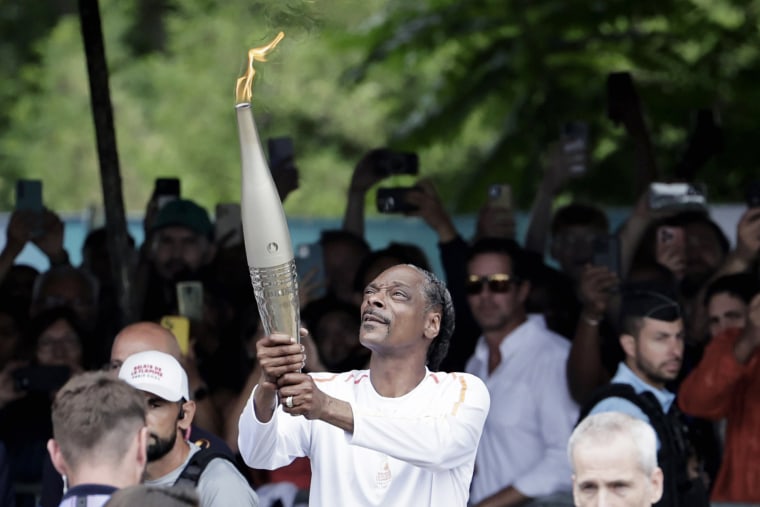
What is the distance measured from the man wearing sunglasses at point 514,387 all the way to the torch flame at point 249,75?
108 inches

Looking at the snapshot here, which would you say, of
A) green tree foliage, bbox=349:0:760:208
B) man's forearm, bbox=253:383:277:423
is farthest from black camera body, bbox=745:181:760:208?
man's forearm, bbox=253:383:277:423

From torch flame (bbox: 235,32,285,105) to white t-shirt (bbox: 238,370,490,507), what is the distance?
95 centimetres

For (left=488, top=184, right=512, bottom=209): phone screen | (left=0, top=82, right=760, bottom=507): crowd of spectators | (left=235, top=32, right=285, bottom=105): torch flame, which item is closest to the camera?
(left=235, top=32, right=285, bottom=105): torch flame

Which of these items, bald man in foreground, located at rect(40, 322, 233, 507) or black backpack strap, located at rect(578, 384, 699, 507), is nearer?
bald man in foreground, located at rect(40, 322, 233, 507)

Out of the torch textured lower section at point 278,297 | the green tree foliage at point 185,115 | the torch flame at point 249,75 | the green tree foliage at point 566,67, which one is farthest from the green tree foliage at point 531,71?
the green tree foliage at point 185,115

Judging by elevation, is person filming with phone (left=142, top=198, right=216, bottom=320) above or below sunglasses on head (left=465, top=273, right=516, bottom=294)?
above

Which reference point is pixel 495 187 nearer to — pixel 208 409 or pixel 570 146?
pixel 570 146

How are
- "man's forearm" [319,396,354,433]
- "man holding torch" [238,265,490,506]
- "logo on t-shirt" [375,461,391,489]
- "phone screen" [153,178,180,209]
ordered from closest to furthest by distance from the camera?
1. "man's forearm" [319,396,354,433]
2. "man holding torch" [238,265,490,506]
3. "logo on t-shirt" [375,461,391,489]
4. "phone screen" [153,178,180,209]

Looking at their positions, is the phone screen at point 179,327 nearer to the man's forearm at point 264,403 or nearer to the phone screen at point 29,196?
the phone screen at point 29,196

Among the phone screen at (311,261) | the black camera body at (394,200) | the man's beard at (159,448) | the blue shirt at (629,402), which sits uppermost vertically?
the black camera body at (394,200)

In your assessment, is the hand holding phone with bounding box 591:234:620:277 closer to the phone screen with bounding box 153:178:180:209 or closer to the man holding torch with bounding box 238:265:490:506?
the man holding torch with bounding box 238:265:490:506

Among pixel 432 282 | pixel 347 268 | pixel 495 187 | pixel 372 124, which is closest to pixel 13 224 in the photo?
pixel 347 268

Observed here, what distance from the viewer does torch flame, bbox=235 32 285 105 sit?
4.87m

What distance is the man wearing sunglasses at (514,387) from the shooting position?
7.38 meters
